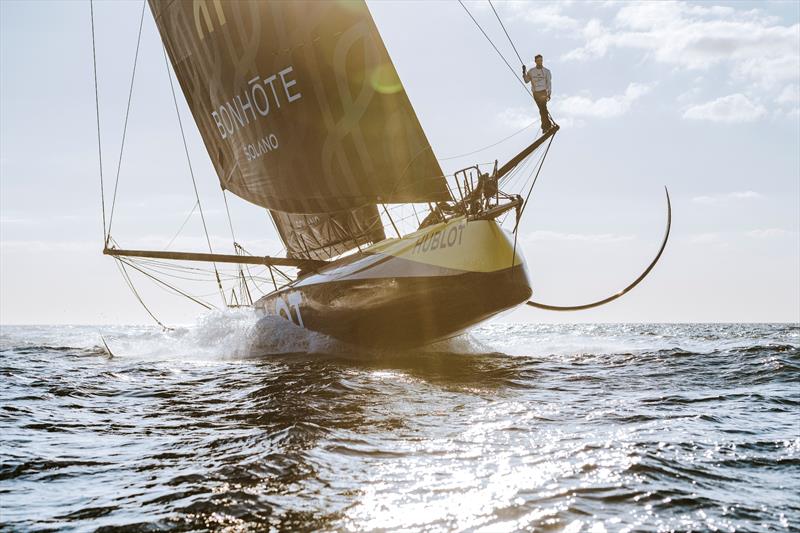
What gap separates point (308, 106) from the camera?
13.4 meters

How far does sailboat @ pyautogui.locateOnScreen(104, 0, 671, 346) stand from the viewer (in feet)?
36.9

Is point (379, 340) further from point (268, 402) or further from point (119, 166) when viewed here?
point (119, 166)

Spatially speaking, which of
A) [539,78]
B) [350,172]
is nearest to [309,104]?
[350,172]

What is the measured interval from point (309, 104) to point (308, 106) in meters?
0.06

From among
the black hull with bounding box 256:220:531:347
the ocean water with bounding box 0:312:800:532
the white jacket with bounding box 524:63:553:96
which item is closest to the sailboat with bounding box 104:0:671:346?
the black hull with bounding box 256:220:531:347

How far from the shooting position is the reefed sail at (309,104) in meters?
12.5

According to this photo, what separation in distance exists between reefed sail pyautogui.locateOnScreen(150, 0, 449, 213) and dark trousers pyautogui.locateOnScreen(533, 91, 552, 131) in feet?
7.14

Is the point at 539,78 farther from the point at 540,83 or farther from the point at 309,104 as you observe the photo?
the point at 309,104

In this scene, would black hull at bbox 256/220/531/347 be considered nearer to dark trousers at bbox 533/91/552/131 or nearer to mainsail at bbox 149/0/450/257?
mainsail at bbox 149/0/450/257

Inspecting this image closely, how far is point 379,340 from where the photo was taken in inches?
503

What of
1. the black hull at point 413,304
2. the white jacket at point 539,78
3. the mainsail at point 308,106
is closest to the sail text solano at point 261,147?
the mainsail at point 308,106

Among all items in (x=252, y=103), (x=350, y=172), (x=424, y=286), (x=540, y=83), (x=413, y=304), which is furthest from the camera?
(x=252, y=103)

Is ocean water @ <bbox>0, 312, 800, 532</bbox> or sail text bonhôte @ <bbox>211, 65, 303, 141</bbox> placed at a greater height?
sail text bonhôte @ <bbox>211, 65, 303, 141</bbox>

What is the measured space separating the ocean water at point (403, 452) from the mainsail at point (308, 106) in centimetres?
448
